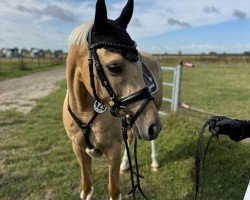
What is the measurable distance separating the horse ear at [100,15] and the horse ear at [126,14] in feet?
0.77

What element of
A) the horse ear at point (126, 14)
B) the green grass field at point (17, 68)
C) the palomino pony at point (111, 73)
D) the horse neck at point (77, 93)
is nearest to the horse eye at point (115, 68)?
the palomino pony at point (111, 73)

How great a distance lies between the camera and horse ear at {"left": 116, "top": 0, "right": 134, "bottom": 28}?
2.77 m

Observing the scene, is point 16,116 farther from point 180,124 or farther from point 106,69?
point 106,69

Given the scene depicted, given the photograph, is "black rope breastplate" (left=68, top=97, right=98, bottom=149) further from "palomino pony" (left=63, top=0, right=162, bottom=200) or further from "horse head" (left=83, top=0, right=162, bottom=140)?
"horse head" (left=83, top=0, right=162, bottom=140)

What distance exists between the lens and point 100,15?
2508 millimetres

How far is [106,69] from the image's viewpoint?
2.56 metres

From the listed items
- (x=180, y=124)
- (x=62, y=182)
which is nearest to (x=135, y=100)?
(x=62, y=182)

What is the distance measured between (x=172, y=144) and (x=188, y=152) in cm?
41

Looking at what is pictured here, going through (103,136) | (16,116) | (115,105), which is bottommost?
(16,116)

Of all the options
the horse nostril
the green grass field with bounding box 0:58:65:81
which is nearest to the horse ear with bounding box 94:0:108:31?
the horse nostril

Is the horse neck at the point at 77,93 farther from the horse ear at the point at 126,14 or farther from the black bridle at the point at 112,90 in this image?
the horse ear at the point at 126,14

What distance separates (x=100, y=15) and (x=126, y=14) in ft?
1.12

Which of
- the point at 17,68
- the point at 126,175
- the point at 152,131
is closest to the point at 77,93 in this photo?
the point at 152,131

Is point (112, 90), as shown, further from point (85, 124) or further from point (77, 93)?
point (85, 124)
